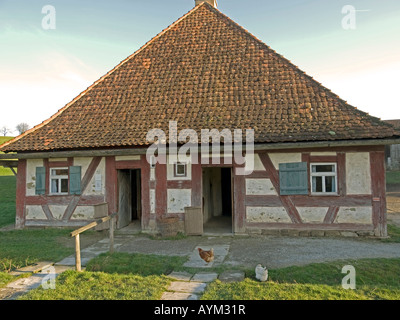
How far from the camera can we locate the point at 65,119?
1068 centimetres

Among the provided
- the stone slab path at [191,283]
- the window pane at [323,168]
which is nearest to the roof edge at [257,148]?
the window pane at [323,168]

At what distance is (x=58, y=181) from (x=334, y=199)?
29.7ft

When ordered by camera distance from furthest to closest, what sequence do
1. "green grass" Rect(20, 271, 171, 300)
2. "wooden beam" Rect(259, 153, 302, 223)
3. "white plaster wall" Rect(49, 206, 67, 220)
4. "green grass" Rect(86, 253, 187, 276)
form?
"white plaster wall" Rect(49, 206, 67, 220) < "wooden beam" Rect(259, 153, 302, 223) < "green grass" Rect(86, 253, 187, 276) < "green grass" Rect(20, 271, 171, 300)

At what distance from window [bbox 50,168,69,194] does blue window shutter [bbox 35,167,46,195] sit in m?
0.22

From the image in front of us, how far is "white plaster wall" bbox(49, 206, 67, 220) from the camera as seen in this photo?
9.86 metres

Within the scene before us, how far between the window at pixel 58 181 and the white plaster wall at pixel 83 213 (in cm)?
86

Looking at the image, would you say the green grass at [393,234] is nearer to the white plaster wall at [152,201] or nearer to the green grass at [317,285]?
the green grass at [317,285]

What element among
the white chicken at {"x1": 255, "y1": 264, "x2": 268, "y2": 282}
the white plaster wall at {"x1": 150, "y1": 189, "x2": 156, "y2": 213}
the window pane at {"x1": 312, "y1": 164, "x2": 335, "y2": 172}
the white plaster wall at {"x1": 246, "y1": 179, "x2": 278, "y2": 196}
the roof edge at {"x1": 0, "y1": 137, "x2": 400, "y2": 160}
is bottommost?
the white chicken at {"x1": 255, "y1": 264, "x2": 268, "y2": 282}

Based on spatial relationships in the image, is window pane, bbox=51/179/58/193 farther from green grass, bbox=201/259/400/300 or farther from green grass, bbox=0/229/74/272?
green grass, bbox=201/259/400/300

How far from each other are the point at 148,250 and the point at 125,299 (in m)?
2.98

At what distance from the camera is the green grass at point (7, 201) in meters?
11.9

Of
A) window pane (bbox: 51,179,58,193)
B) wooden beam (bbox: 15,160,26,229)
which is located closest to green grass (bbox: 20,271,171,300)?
window pane (bbox: 51,179,58,193)

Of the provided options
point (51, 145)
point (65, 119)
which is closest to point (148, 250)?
point (51, 145)

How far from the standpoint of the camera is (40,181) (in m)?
9.99
